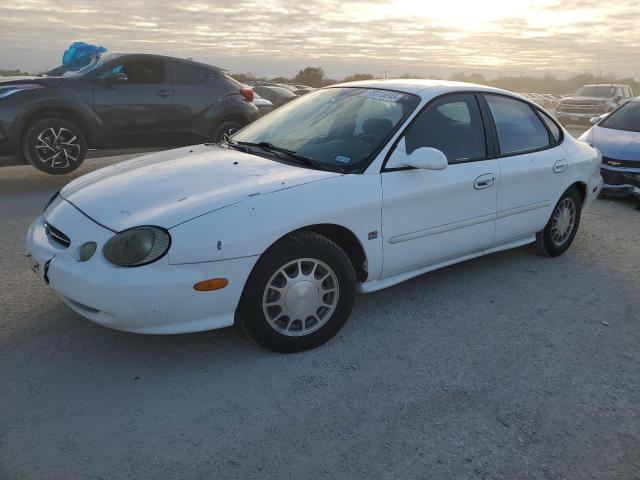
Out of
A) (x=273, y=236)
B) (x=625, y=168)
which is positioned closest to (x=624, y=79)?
(x=625, y=168)

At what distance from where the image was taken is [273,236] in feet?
9.93

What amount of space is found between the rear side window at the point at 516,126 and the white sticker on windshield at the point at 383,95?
2.77 feet

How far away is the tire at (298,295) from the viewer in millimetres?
3082

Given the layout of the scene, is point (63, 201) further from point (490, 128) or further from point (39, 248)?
point (490, 128)

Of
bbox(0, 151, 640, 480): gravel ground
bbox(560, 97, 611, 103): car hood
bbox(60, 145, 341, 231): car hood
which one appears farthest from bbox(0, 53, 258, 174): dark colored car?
bbox(560, 97, 611, 103): car hood

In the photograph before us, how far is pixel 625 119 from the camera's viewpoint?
8.59 metres

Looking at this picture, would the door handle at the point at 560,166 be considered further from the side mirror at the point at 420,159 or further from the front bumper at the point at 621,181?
the front bumper at the point at 621,181

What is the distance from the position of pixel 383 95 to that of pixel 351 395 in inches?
85.9

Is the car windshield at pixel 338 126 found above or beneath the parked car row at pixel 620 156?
above

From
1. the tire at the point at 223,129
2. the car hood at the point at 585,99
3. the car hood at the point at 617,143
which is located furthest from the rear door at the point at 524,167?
the car hood at the point at 585,99

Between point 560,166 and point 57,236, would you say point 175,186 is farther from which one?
point 560,166

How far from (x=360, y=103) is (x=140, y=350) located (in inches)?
87.6

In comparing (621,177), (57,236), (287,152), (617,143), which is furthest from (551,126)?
(57,236)

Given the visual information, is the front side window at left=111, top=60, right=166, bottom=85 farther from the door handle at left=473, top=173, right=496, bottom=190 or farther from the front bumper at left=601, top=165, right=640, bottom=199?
the front bumper at left=601, top=165, right=640, bottom=199
